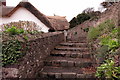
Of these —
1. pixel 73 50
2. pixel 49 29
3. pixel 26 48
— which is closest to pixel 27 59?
pixel 26 48

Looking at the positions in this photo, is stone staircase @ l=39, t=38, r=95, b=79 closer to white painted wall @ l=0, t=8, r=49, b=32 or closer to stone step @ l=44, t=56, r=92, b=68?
stone step @ l=44, t=56, r=92, b=68

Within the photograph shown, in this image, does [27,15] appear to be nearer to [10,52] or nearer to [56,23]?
[56,23]

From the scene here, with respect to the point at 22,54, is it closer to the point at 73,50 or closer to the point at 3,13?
the point at 73,50

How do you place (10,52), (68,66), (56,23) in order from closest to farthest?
(10,52)
(68,66)
(56,23)

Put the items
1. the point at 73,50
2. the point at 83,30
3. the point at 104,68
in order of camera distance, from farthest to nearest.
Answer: the point at 83,30 → the point at 73,50 → the point at 104,68

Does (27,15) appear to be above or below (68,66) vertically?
above

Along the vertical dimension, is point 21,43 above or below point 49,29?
below

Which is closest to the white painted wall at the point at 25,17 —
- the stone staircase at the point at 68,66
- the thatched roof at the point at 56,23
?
the thatched roof at the point at 56,23

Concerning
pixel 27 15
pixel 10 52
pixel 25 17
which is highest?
pixel 27 15

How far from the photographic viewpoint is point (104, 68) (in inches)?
118

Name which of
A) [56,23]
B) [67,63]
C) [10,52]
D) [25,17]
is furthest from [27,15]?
[10,52]

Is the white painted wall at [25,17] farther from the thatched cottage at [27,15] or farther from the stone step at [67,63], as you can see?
the stone step at [67,63]

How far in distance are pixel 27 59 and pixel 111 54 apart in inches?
71.4

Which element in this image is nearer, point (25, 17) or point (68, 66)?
point (68, 66)
